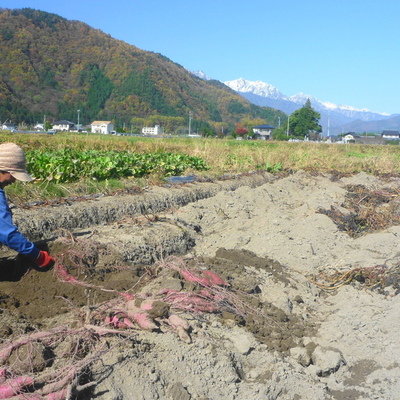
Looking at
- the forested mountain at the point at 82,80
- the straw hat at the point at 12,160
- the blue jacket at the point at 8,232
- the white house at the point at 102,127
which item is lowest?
the blue jacket at the point at 8,232

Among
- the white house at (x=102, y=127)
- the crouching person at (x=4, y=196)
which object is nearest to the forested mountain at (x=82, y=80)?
the white house at (x=102, y=127)

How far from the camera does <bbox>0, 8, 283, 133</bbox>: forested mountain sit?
10431 centimetres

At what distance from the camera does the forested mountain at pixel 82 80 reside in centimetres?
10431

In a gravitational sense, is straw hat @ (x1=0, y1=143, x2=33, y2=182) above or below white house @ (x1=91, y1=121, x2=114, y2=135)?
below

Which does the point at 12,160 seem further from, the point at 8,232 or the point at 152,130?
the point at 152,130

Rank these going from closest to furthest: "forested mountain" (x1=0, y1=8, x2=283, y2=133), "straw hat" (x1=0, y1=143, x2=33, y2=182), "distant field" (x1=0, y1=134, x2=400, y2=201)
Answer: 1. "straw hat" (x1=0, y1=143, x2=33, y2=182)
2. "distant field" (x1=0, y1=134, x2=400, y2=201)
3. "forested mountain" (x1=0, y1=8, x2=283, y2=133)

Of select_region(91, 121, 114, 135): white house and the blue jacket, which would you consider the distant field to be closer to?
the blue jacket

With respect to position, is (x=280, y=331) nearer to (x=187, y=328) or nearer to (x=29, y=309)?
(x=187, y=328)

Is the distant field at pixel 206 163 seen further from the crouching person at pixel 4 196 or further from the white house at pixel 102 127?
the white house at pixel 102 127

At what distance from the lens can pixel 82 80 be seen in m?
126

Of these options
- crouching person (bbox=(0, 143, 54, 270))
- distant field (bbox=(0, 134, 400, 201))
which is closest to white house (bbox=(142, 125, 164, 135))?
distant field (bbox=(0, 134, 400, 201))

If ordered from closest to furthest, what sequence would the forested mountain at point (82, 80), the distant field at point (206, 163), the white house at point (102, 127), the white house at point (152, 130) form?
the distant field at point (206, 163) → the white house at point (102, 127) → the white house at point (152, 130) → the forested mountain at point (82, 80)

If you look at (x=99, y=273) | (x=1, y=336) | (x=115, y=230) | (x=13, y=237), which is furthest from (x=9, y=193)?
(x=1, y=336)

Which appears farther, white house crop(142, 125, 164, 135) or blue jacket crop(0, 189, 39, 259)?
white house crop(142, 125, 164, 135)
